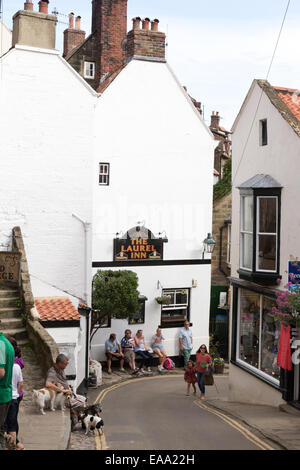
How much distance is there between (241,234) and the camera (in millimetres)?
17969

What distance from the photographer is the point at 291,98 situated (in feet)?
56.9

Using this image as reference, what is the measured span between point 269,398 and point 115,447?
6920 mm

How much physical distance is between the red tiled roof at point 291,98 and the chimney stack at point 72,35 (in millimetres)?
22913

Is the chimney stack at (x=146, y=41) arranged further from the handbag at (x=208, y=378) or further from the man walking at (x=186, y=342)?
the handbag at (x=208, y=378)

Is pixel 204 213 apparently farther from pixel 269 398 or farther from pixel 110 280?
pixel 269 398

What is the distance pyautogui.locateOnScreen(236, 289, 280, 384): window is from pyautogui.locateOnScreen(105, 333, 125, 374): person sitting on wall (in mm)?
5930

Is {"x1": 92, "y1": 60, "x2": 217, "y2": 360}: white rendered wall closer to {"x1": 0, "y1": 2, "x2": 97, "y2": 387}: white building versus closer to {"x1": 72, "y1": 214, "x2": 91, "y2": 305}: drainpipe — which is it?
{"x1": 72, "y1": 214, "x2": 91, "y2": 305}: drainpipe

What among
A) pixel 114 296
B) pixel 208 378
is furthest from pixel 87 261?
pixel 208 378

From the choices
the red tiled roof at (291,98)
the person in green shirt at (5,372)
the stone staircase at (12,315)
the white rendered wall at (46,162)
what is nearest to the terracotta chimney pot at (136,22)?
the white rendered wall at (46,162)

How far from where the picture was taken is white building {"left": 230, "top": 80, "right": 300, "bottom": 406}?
15.6 m

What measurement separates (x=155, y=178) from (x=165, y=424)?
13.0 meters

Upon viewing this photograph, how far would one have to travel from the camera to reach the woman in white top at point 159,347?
24.4 m

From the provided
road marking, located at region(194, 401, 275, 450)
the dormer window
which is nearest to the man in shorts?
road marking, located at region(194, 401, 275, 450)

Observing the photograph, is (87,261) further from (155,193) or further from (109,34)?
(109,34)
